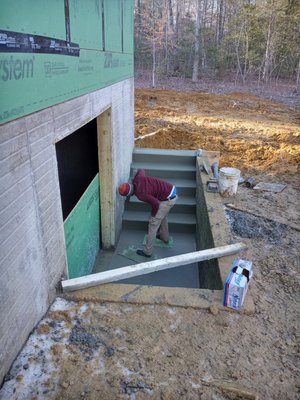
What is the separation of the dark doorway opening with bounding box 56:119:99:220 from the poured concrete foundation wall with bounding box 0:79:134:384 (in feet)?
3.68

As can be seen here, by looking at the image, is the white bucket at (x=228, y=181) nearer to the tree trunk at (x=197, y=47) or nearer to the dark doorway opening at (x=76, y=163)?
the dark doorway opening at (x=76, y=163)

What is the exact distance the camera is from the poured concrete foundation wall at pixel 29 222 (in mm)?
2244

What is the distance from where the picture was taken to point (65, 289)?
3387 mm

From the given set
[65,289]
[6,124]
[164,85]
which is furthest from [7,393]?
[164,85]

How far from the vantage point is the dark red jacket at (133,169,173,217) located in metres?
6.13

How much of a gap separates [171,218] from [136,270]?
4.33 meters

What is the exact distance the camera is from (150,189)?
6.22 metres

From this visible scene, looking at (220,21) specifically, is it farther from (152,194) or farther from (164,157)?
(152,194)

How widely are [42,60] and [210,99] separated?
1742 cm

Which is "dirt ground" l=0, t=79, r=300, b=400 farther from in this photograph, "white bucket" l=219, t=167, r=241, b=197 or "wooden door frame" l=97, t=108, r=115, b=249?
"wooden door frame" l=97, t=108, r=115, b=249

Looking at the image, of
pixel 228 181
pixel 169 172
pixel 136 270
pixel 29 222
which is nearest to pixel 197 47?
pixel 169 172

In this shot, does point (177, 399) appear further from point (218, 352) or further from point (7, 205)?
point (7, 205)

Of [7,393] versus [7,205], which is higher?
[7,205]

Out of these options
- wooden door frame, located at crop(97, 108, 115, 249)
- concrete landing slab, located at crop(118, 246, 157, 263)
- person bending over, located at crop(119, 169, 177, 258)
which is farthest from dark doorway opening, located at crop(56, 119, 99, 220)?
concrete landing slab, located at crop(118, 246, 157, 263)
